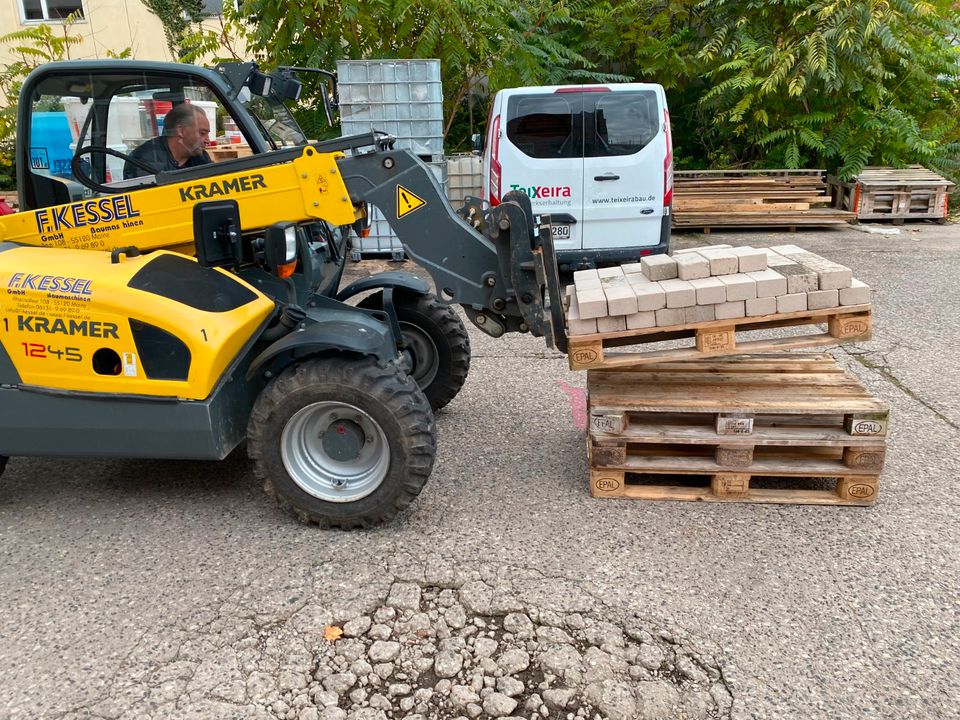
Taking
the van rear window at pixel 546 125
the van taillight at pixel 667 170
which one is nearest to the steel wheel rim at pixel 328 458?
the van rear window at pixel 546 125

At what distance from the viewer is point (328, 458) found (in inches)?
165

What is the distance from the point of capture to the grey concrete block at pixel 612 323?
13.4ft

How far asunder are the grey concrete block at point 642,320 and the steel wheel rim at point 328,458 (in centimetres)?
137

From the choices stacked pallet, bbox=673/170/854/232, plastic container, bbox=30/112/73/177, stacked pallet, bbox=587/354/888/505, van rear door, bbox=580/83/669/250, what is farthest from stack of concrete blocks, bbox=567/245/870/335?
stacked pallet, bbox=673/170/854/232

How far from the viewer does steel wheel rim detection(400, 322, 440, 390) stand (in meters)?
5.42

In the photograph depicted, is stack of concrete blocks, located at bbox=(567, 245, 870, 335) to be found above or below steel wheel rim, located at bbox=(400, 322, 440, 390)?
above

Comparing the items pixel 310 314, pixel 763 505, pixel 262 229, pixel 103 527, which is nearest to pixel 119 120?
pixel 262 229

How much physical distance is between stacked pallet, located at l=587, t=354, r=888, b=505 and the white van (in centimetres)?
436

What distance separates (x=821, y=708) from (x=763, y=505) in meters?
1.51

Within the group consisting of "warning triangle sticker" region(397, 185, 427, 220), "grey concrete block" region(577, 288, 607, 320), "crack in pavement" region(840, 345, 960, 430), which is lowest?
"crack in pavement" region(840, 345, 960, 430)

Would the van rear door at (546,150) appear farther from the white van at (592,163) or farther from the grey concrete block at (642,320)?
the grey concrete block at (642,320)

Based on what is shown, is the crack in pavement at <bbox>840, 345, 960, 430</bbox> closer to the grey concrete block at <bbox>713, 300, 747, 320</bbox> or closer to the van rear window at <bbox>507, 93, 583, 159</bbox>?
the grey concrete block at <bbox>713, 300, 747, 320</bbox>

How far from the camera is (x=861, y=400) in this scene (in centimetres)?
427

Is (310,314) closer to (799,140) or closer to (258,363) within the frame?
(258,363)
